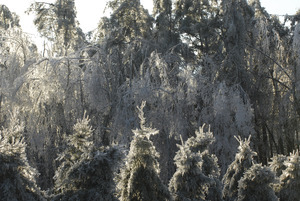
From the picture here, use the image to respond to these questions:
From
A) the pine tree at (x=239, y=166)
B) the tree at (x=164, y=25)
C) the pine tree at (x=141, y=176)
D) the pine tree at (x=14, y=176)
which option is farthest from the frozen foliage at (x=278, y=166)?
the tree at (x=164, y=25)

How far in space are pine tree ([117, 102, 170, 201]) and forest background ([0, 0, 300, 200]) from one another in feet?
2.50

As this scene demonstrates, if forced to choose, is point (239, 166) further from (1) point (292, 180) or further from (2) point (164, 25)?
(2) point (164, 25)

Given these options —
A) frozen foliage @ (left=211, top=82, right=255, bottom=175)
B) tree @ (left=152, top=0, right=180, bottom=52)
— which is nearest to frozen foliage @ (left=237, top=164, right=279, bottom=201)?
frozen foliage @ (left=211, top=82, right=255, bottom=175)

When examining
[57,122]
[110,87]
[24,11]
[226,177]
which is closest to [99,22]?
[24,11]

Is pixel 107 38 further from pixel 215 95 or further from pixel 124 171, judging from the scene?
pixel 124 171

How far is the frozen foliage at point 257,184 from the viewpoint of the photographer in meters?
6.81

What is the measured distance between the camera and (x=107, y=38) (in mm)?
12250

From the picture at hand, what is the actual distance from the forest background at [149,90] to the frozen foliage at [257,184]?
8.32 feet

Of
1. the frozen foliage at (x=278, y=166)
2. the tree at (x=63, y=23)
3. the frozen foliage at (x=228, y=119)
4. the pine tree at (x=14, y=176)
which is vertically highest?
the tree at (x=63, y=23)

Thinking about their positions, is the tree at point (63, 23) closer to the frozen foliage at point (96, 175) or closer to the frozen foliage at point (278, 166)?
the frozen foliage at point (278, 166)

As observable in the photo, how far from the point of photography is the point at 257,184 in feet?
22.7

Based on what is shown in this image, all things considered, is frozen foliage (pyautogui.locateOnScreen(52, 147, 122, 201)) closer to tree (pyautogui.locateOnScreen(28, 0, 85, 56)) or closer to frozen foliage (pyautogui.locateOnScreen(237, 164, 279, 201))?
frozen foliage (pyautogui.locateOnScreen(237, 164, 279, 201))

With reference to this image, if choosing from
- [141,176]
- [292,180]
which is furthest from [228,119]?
[141,176]

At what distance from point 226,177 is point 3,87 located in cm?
586
